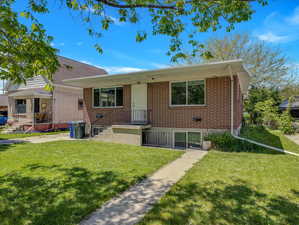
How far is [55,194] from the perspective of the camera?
3.37 m

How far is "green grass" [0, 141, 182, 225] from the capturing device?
8.99ft

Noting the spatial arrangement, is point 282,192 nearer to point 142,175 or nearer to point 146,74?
point 142,175

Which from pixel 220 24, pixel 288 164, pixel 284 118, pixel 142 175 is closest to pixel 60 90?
pixel 142 175

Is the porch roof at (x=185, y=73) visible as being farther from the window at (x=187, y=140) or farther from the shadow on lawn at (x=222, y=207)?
the shadow on lawn at (x=222, y=207)

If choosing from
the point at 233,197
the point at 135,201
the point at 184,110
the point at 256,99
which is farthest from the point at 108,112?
the point at 256,99

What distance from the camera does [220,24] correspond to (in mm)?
3938

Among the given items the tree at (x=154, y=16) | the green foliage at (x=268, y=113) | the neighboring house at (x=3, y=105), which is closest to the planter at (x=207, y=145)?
the tree at (x=154, y=16)

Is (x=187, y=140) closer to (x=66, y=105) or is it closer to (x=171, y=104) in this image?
(x=171, y=104)

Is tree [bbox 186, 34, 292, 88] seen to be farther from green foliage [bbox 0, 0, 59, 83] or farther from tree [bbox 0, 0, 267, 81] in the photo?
green foliage [bbox 0, 0, 59, 83]

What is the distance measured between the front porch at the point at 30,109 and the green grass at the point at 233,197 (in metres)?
13.7

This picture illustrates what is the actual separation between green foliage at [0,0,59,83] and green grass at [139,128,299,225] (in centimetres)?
343

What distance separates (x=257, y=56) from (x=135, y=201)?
75.3ft

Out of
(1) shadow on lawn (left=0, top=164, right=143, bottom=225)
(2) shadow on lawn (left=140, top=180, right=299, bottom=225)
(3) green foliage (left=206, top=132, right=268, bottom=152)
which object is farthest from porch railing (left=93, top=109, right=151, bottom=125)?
(2) shadow on lawn (left=140, top=180, right=299, bottom=225)

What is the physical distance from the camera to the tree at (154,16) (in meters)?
3.42
